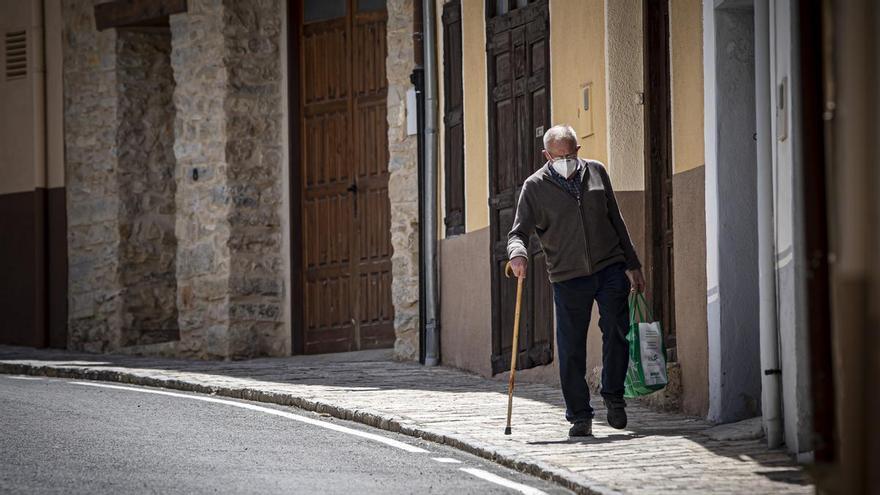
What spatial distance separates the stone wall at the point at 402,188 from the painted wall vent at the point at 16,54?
6.07 meters

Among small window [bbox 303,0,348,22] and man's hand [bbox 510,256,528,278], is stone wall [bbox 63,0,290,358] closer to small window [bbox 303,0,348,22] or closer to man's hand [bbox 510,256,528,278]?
small window [bbox 303,0,348,22]

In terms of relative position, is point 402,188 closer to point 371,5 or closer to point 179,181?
point 371,5

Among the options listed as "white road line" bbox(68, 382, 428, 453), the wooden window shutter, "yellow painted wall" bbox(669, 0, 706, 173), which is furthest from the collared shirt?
the wooden window shutter

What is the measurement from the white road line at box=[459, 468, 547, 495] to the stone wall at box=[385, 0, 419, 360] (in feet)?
26.6

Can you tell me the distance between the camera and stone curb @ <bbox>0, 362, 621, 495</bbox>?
8.32 m

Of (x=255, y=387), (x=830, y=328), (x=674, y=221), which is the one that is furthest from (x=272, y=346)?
(x=830, y=328)

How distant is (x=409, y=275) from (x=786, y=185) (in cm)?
838

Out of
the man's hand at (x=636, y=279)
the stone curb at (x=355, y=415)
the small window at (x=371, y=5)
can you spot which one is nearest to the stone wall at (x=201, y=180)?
the small window at (x=371, y=5)

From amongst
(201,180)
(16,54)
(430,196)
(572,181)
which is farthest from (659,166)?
(16,54)

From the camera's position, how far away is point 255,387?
45.1 feet

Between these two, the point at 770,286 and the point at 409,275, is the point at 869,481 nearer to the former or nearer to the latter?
the point at 770,286

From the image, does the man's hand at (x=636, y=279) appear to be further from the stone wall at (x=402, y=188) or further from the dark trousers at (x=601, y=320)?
the stone wall at (x=402, y=188)

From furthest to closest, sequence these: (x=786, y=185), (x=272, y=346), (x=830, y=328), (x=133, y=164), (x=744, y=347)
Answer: (x=133, y=164) → (x=272, y=346) → (x=744, y=347) → (x=786, y=185) → (x=830, y=328)

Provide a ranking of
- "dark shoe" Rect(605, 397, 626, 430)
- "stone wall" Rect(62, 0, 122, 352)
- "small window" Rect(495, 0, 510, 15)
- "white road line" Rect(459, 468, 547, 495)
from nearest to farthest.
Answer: "white road line" Rect(459, 468, 547, 495), "dark shoe" Rect(605, 397, 626, 430), "small window" Rect(495, 0, 510, 15), "stone wall" Rect(62, 0, 122, 352)
